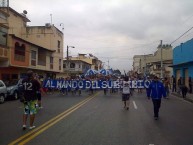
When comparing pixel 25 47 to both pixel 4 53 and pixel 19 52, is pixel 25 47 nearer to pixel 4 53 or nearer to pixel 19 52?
pixel 19 52

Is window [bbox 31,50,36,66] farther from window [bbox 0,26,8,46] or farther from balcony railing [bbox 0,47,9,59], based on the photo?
window [bbox 0,26,8,46]

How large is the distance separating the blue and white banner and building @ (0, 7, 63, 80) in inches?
184

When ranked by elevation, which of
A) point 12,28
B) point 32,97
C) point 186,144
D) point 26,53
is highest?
point 12,28

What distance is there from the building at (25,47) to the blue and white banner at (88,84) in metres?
4.69

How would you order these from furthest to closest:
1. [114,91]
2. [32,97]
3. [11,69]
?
[11,69] < [114,91] < [32,97]

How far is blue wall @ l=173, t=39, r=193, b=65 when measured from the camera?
116ft

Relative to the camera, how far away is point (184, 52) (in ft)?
128

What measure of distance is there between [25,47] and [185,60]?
17731 millimetres

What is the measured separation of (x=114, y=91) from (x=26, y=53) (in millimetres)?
11419

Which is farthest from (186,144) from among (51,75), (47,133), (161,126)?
(51,75)

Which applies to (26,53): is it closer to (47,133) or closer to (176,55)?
(176,55)

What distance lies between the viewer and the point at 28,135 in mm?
9273

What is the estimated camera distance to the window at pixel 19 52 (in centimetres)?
3466

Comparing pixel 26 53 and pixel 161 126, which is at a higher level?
pixel 26 53
